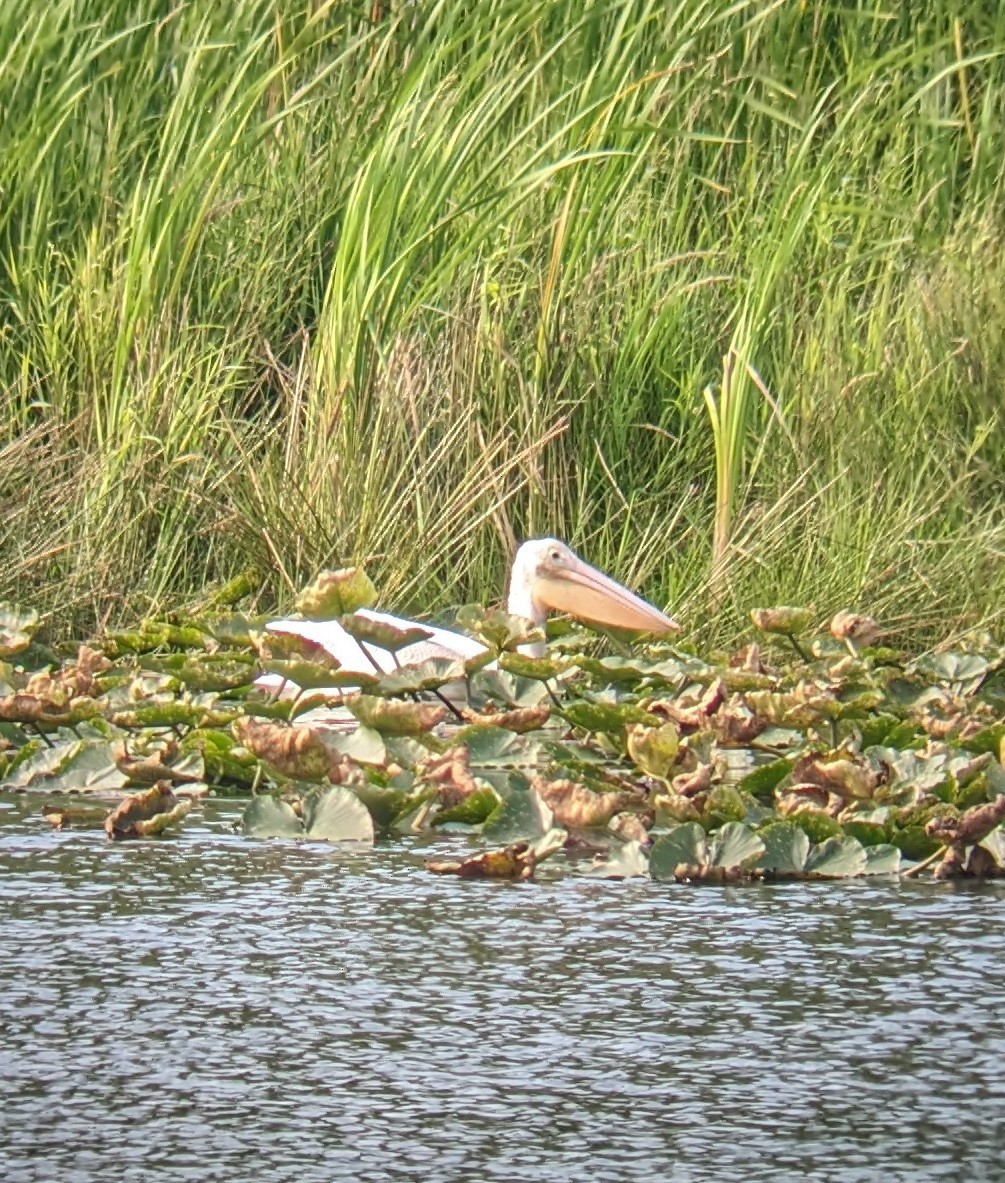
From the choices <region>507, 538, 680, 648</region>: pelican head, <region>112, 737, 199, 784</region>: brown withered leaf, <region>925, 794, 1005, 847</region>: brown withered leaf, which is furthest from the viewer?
<region>507, 538, 680, 648</region>: pelican head

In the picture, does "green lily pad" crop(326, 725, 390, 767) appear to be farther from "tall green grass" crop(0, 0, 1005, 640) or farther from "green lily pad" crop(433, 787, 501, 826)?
"tall green grass" crop(0, 0, 1005, 640)

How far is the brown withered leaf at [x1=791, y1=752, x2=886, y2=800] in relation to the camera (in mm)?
3824

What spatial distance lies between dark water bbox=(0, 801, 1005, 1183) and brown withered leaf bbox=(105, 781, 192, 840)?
0.16 metres

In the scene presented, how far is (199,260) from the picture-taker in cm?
662

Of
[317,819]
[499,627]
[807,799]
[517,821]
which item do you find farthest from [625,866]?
[499,627]

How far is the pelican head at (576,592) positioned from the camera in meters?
5.32

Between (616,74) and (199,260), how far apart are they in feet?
3.87

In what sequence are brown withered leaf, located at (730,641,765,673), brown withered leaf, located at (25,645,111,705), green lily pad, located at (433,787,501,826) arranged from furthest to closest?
brown withered leaf, located at (730,641,765,673) → brown withered leaf, located at (25,645,111,705) → green lily pad, located at (433,787,501,826)

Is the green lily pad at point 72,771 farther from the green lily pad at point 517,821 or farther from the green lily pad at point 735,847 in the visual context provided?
the green lily pad at point 735,847

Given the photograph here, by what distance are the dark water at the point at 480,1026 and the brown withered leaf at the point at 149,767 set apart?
0.43 m

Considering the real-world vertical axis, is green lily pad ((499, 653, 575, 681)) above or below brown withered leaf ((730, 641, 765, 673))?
above

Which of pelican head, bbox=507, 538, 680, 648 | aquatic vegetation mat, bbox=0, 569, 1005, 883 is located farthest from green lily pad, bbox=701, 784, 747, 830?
pelican head, bbox=507, 538, 680, 648

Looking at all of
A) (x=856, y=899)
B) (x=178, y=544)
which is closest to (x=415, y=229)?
(x=178, y=544)

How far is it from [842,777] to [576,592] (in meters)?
1.61
